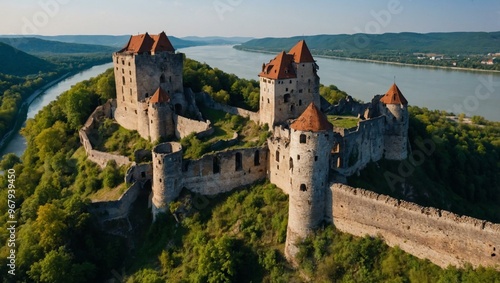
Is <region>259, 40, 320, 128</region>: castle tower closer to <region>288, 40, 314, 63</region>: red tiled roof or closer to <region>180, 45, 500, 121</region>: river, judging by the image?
<region>288, 40, 314, 63</region>: red tiled roof

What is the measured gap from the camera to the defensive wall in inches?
1123

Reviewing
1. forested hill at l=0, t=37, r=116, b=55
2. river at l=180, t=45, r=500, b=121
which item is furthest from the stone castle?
→ forested hill at l=0, t=37, r=116, b=55

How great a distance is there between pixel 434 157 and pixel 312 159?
1689 cm

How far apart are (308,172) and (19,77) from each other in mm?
84266

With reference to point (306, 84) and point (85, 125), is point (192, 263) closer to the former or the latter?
point (306, 84)

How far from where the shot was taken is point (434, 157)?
107 ft

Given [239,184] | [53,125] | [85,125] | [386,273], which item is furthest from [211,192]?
[53,125]

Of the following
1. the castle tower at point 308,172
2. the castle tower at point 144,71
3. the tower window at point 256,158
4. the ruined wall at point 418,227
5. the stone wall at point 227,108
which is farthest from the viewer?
the castle tower at point 144,71

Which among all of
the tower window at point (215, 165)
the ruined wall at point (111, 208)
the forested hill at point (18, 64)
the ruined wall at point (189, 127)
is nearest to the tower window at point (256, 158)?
the tower window at point (215, 165)

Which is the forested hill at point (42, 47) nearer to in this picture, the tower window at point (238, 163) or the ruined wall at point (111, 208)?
the ruined wall at point (111, 208)

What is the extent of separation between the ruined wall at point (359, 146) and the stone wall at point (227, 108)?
7186 millimetres

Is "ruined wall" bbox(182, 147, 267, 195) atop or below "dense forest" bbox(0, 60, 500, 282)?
atop

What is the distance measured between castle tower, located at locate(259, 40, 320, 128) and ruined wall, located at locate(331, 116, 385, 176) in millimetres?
4510

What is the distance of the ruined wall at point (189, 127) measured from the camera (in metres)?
28.6
